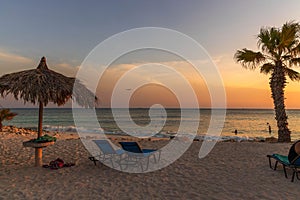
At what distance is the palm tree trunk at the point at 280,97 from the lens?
10.8 metres

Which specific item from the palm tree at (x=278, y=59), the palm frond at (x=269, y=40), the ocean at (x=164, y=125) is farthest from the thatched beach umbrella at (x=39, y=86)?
the ocean at (x=164, y=125)

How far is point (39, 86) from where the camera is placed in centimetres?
554

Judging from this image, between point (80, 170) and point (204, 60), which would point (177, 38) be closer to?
point (204, 60)

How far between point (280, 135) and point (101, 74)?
36.0ft

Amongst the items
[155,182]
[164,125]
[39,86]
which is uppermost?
[39,86]

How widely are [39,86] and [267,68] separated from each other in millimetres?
10773

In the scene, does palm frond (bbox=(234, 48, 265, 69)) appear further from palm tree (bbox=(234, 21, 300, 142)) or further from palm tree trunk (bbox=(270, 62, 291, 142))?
palm tree trunk (bbox=(270, 62, 291, 142))

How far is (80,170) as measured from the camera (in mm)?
5531

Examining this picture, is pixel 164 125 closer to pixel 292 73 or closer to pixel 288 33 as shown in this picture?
pixel 292 73

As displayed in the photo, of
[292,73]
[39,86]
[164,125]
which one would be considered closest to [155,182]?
[39,86]

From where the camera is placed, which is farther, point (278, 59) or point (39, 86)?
point (278, 59)

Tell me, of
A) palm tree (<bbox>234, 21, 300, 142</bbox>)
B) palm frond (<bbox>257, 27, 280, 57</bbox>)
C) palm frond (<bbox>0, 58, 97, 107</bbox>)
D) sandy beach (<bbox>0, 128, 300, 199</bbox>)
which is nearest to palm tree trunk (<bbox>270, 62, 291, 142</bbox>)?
palm tree (<bbox>234, 21, 300, 142</bbox>)

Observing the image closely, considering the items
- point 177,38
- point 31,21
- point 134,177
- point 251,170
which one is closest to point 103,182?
point 134,177

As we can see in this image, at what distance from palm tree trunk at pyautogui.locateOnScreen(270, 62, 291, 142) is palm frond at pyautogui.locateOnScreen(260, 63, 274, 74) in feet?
0.93
